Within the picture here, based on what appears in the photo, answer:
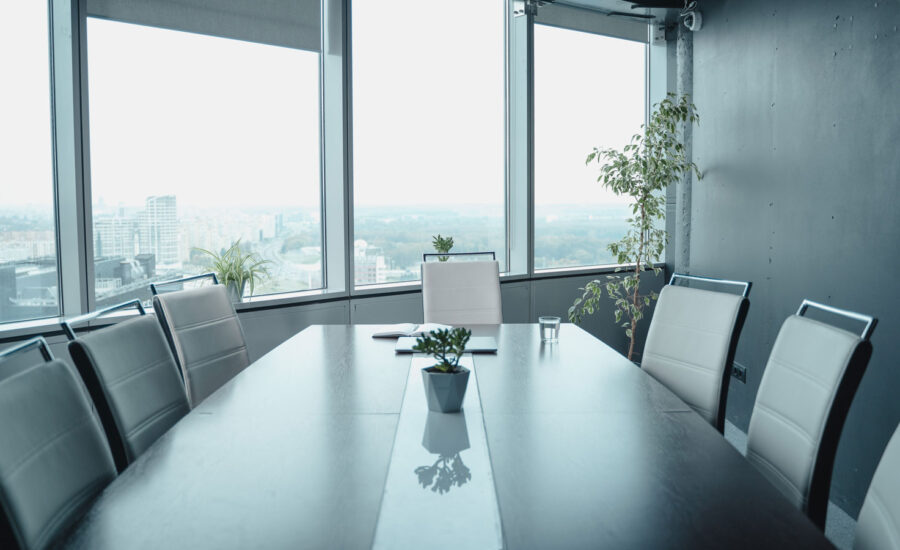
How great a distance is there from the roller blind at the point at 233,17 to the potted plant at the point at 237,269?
4.49ft

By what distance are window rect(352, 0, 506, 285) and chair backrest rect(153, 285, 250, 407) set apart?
6.31ft

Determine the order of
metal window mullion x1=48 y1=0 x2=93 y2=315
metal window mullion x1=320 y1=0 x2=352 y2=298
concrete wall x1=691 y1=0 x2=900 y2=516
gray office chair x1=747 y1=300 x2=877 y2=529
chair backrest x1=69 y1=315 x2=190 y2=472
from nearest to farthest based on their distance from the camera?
gray office chair x1=747 y1=300 x2=877 y2=529 < chair backrest x1=69 y1=315 x2=190 y2=472 < concrete wall x1=691 y1=0 x2=900 y2=516 < metal window mullion x1=48 y1=0 x2=93 y2=315 < metal window mullion x1=320 y1=0 x2=352 y2=298

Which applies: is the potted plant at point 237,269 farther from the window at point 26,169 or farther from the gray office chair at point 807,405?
the gray office chair at point 807,405

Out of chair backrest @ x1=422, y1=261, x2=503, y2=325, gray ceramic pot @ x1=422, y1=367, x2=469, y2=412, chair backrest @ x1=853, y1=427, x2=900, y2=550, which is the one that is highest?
chair backrest @ x1=422, y1=261, x2=503, y2=325

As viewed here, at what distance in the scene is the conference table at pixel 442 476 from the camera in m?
1.10

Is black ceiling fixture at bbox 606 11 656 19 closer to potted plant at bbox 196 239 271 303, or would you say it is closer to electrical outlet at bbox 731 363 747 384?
electrical outlet at bbox 731 363 747 384

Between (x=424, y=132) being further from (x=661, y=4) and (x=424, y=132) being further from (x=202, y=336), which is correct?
(x=202, y=336)

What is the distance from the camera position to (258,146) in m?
4.33

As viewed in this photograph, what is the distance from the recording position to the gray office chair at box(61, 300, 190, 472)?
1.73 metres

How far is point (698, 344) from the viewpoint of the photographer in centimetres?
240

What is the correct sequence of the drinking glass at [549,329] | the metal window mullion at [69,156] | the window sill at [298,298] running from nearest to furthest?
the drinking glass at [549,329] → the window sill at [298,298] → the metal window mullion at [69,156]

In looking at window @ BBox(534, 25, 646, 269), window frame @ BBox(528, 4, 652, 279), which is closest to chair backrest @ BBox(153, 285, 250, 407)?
window frame @ BBox(528, 4, 652, 279)

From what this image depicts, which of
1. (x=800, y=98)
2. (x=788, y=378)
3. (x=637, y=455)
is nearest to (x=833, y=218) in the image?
(x=800, y=98)

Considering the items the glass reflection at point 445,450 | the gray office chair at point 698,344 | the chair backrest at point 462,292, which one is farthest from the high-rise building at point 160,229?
the gray office chair at point 698,344
